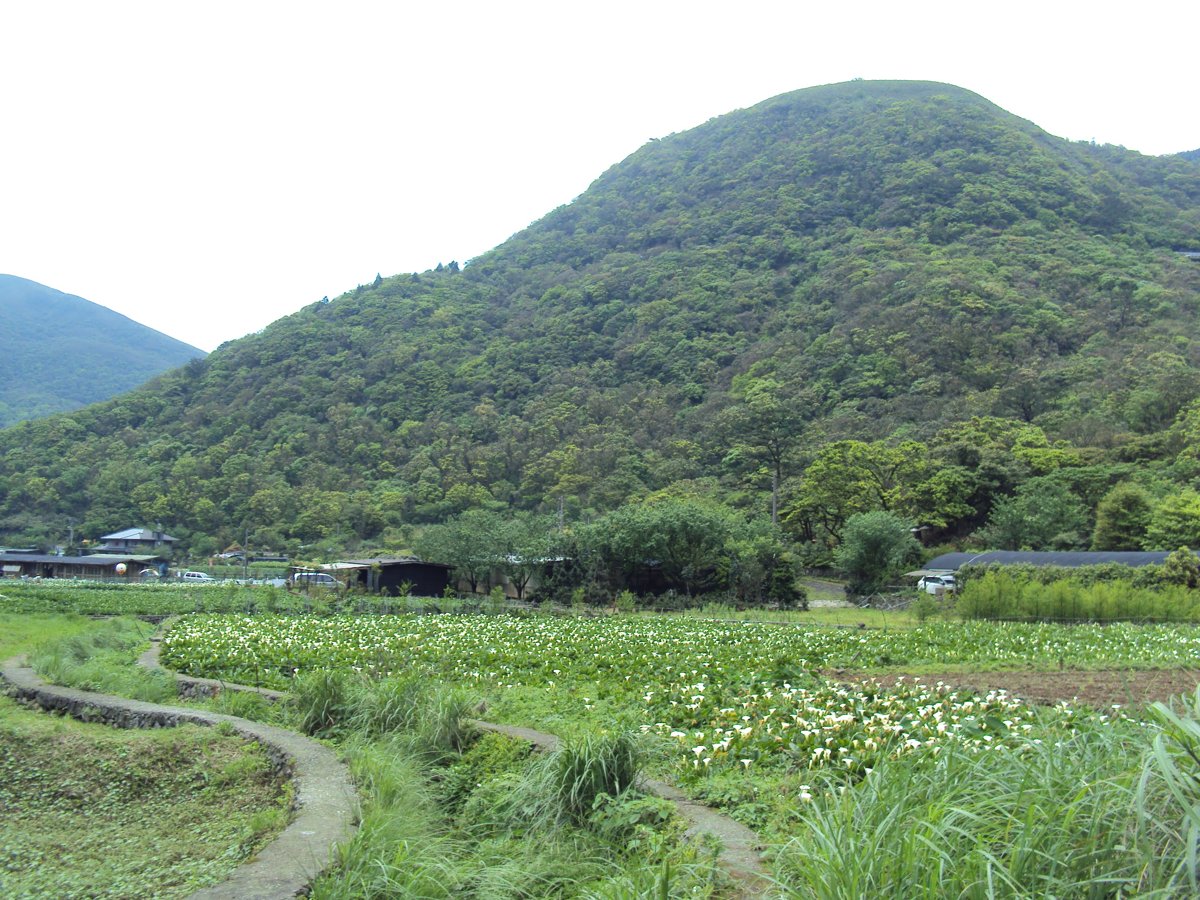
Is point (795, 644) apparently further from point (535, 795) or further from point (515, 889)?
point (515, 889)

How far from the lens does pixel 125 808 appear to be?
7797mm

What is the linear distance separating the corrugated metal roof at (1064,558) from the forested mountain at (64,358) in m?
115

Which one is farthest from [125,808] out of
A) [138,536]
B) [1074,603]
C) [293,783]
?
[138,536]

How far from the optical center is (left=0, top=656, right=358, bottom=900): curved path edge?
15.8ft

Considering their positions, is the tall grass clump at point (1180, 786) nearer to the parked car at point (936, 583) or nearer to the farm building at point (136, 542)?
the parked car at point (936, 583)

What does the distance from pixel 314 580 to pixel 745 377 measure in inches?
1705

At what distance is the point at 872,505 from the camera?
49.9 metres

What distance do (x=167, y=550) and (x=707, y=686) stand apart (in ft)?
209

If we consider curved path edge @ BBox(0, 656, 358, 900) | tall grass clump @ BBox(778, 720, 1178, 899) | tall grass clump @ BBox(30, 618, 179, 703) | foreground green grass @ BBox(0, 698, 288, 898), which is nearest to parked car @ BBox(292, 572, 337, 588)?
tall grass clump @ BBox(30, 618, 179, 703)

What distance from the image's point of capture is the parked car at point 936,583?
37625 mm

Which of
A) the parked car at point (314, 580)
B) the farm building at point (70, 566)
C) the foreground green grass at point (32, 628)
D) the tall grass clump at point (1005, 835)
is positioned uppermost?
the tall grass clump at point (1005, 835)

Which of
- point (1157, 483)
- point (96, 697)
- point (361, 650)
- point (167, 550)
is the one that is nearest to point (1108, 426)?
point (1157, 483)

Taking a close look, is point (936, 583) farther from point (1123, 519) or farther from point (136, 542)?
point (136, 542)

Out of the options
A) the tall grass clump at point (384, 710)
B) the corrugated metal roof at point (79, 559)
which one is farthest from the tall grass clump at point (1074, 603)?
the corrugated metal roof at point (79, 559)
